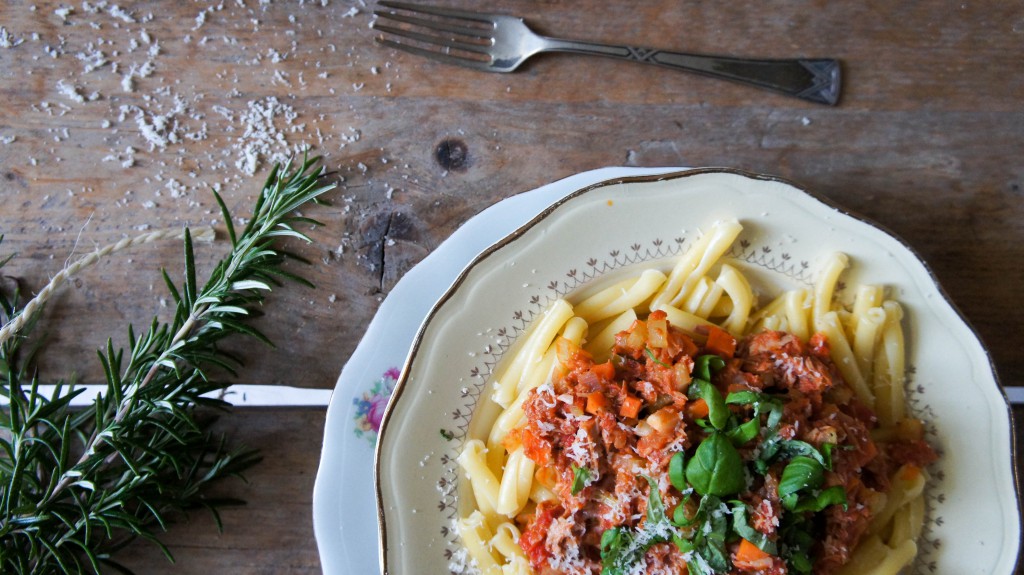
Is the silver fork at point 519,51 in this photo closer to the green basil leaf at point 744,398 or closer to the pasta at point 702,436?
the pasta at point 702,436

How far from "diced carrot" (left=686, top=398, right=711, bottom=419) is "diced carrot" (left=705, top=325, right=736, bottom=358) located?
200 millimetres

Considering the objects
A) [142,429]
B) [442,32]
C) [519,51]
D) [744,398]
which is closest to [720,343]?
[744,398]

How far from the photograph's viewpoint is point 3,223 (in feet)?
8.19

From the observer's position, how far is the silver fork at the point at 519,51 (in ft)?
7.87

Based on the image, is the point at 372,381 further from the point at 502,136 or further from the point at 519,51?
the point at 519,51

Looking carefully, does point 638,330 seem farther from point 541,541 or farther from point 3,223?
point 3,223

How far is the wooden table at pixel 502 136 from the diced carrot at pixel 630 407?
88cm

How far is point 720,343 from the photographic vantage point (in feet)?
6.70

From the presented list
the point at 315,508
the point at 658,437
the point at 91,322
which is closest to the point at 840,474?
the point at 658,437

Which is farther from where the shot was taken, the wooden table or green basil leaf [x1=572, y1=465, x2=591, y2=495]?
the wooden table

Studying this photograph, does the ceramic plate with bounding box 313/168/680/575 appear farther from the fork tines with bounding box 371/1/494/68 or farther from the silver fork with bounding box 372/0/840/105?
the fork tines with bounding box 371/1/494/68

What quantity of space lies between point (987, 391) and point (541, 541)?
4.59 feet

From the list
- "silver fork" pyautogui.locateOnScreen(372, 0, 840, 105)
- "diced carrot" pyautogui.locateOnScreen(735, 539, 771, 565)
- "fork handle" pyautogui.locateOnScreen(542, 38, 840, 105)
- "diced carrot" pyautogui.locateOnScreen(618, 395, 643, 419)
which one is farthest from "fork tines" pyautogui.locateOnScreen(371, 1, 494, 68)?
"diced carrot" pyautogui.locateOnScreen(735, 539, 771, 565)

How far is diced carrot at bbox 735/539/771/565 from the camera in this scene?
179cm
